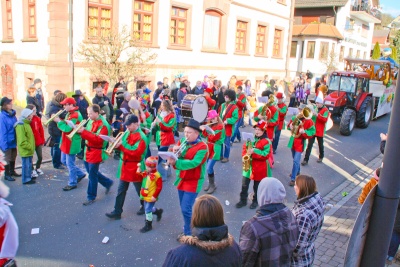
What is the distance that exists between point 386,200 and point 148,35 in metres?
15.8

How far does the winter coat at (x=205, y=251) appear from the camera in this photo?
8.25 feet

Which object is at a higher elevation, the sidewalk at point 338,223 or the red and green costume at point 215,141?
the red and green costume at point 215,141

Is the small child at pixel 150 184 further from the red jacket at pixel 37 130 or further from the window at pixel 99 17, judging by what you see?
the window at pixel 99 17

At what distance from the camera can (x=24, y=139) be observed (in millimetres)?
7504

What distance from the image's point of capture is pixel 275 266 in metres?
3.23

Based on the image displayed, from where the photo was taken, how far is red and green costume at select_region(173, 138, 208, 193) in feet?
17.6

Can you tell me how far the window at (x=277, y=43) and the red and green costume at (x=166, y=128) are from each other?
Answer: 19932mm

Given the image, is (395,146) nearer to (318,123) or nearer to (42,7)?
(318,123)

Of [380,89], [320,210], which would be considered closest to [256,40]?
[380,89]

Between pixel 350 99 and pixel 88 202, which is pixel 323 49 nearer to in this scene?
pixel 350 99

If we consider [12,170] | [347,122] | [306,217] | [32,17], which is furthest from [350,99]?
[32,17]

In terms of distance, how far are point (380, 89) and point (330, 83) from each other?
3.56 metres

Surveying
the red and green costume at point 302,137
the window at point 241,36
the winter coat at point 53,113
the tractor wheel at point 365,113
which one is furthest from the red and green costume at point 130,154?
the window at point 241,36

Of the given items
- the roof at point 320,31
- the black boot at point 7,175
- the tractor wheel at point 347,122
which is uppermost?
the roof at point 320,31
